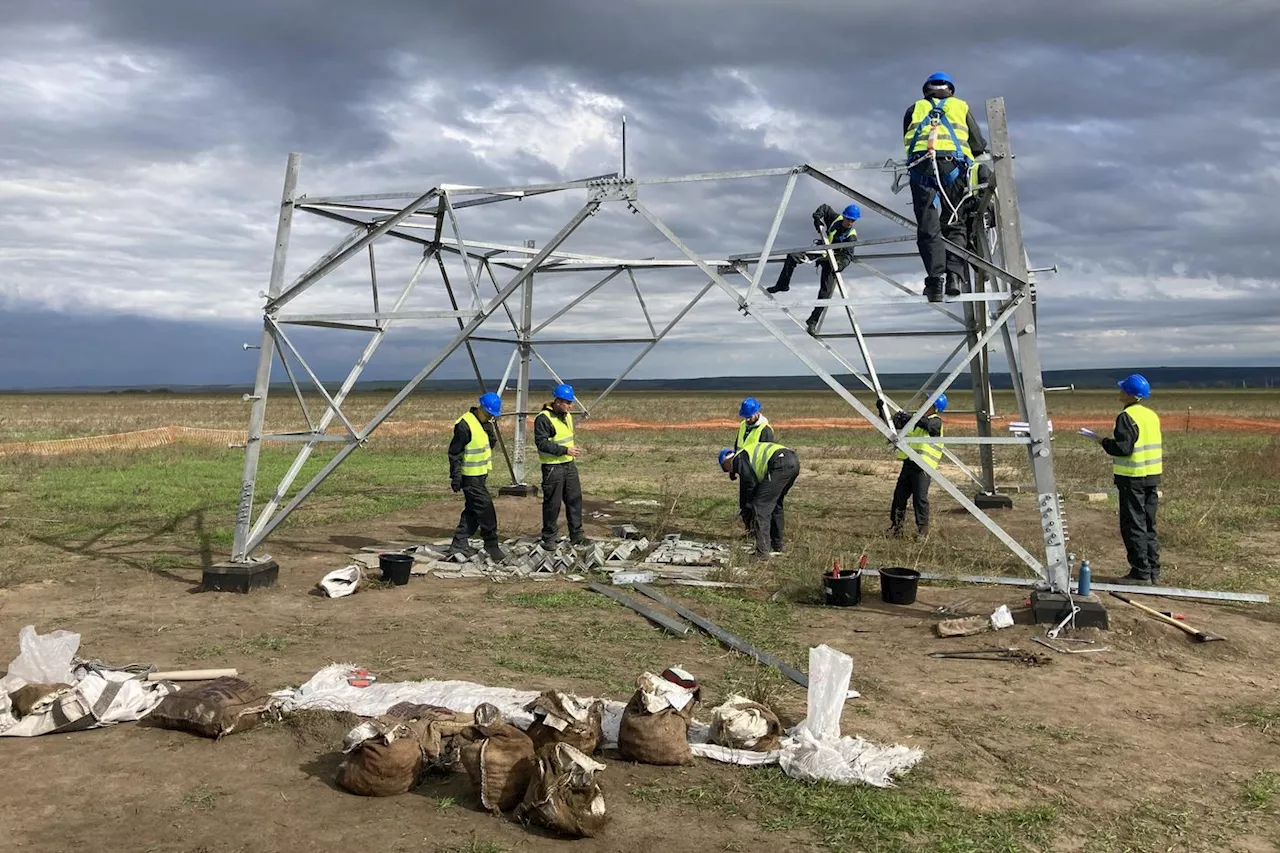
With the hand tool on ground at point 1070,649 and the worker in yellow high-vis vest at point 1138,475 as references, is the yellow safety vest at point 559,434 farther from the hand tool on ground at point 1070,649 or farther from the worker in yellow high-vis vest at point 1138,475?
the hand tool on ground at point 1070,649

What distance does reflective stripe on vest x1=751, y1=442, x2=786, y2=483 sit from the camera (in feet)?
37.0

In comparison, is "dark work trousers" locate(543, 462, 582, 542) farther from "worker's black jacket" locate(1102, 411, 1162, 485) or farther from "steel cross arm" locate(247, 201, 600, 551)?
"worker's black jacket" locate(1102, 411, 1162, 485)

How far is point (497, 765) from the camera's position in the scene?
15.6ft

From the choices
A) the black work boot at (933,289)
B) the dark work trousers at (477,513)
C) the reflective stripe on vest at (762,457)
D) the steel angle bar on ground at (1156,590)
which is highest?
the black work boot at (933,289)

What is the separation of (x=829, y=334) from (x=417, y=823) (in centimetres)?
1010

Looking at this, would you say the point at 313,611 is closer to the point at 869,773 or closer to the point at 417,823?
the point at 417,823

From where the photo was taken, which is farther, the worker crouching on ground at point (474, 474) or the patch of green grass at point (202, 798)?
the worker crouching on ground at point (474, 474)

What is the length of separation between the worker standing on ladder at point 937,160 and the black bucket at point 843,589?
2.83m

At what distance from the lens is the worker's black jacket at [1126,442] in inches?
381

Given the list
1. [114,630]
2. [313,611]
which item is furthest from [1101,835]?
Result: [114,630]

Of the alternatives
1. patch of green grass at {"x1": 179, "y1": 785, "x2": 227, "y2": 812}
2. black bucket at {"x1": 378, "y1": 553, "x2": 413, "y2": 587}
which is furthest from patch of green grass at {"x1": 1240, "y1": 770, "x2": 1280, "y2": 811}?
black bucket at {"x1": 378, "y1": 553, "x2": 413, "y2": 587}

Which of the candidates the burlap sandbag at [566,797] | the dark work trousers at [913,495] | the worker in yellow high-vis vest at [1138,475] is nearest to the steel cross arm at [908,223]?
the worker in yellow high-vis vest at [1138,475]

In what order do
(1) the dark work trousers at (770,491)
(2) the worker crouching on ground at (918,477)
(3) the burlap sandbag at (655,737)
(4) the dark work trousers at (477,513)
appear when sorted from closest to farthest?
1. (3) the burlap sandbag at (655,737)
2. (1) the dark work trousers at (770,491)
3. (4) the dark work trousers at (477,513)
4. (2) the worker crouching on ground at (918,477)

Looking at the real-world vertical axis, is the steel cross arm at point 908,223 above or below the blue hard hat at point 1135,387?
above
